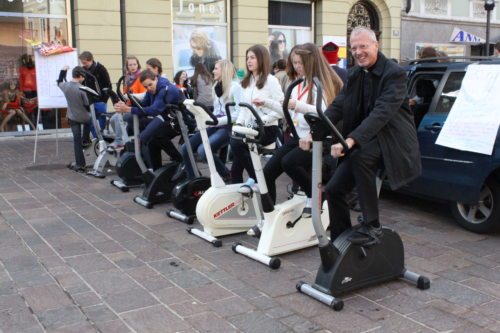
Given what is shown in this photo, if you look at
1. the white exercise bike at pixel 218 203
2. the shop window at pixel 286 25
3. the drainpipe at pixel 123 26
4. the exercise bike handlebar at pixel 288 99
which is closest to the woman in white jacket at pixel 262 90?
the white exercise bike at pixel 218 203

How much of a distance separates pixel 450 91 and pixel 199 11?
1018 cm

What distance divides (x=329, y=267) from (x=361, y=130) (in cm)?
98

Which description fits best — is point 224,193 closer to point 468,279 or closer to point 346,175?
point 346,175

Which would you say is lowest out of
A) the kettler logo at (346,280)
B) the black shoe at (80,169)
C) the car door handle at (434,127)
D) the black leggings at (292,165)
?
the kettler logo at (346,280)

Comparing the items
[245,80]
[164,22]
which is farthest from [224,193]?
[164,22]

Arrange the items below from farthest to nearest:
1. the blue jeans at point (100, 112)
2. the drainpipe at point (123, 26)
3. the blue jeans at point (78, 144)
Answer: the drainpipe at point (123, 26)
the blue jeans at point (100, 112)
the blue jeans at point (78, 144)

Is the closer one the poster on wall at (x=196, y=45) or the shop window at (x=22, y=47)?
the shop window at (x=22, y=47)

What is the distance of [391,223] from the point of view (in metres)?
6.08

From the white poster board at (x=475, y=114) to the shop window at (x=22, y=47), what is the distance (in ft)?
33.2

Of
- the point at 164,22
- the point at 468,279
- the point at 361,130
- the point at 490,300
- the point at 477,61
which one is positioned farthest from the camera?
the point at 164,22

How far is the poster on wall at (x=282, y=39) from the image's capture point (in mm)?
16562

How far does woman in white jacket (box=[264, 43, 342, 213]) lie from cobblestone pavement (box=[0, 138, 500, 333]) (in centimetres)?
75

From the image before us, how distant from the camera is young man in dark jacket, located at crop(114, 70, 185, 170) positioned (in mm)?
6559

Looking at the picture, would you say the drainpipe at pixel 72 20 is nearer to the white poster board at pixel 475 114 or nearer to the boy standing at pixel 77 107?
the boy standing at pixel 77 107
